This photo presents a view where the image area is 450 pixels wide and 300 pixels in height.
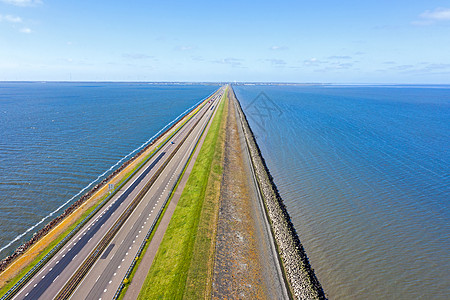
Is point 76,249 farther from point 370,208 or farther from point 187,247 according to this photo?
point 370,208

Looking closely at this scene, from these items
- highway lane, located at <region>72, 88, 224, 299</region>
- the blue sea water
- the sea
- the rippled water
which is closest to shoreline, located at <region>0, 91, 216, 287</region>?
the blue sea water

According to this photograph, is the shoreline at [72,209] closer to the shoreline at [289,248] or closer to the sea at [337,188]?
the sea at [337,188]

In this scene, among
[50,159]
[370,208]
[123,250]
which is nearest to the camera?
[123,250]

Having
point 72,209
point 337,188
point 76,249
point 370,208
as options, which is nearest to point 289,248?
point 370,208

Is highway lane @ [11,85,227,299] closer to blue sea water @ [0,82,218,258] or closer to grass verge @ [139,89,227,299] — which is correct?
blue sea water @ [0,82,218,258]

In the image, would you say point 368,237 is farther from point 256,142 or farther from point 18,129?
point 18,129

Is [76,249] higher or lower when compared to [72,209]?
lower
